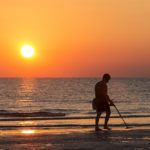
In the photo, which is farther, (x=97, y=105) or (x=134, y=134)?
(x=97, y=105)

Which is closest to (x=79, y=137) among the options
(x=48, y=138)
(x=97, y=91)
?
(x=48, y=138)

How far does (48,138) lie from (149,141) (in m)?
2.91

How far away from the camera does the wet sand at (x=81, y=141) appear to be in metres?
9.82

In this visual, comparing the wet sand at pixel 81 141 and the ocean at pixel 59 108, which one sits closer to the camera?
the wet sand at pixel 81 141

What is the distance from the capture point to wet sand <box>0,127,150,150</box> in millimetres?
9825

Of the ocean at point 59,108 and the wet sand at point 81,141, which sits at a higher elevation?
the ocean at point 59,108

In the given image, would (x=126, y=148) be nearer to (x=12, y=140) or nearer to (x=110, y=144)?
(x=110, y=144)

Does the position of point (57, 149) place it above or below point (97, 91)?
below

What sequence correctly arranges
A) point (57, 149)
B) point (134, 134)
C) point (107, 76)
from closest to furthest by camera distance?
point (57, 149)
point (134, 134)
point (107, 76)

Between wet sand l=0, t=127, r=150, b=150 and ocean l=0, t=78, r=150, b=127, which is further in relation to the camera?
ocean l=0, t=78, r=150, b=127

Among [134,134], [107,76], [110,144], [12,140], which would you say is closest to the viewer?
[110,144]

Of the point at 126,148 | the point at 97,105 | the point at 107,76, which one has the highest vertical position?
the point at 107,76

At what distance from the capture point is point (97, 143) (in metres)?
10.5

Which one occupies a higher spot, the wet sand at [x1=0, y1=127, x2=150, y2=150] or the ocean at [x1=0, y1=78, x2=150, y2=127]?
the ocean at [x1=0, y1=78, x2=150, y2=127]
